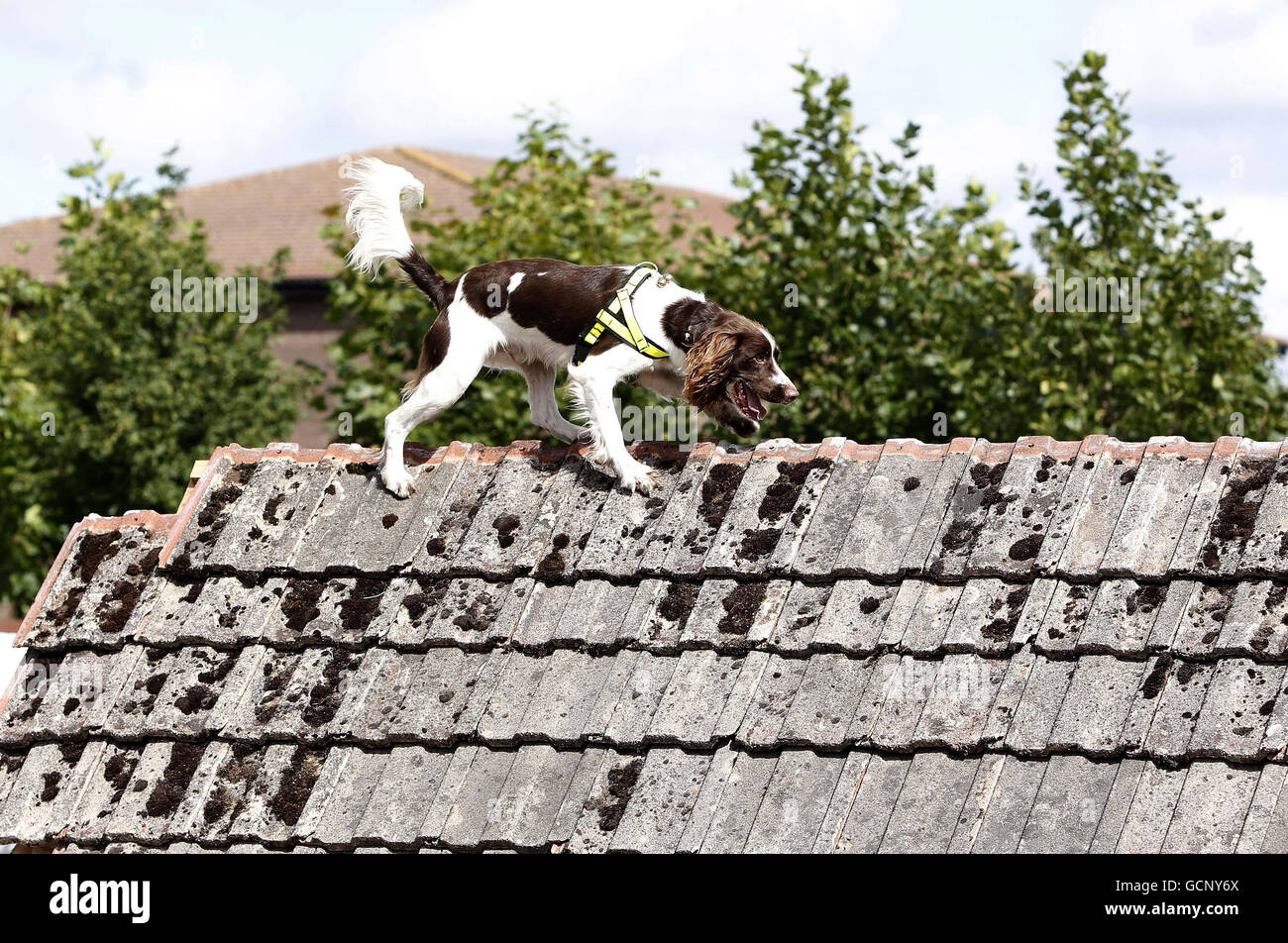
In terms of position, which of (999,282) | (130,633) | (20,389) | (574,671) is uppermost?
(999,282)

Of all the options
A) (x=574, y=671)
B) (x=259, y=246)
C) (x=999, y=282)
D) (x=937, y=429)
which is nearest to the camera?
(x=574, y=671)

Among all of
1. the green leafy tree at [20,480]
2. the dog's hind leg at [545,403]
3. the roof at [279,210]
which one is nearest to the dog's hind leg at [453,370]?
the dog's hind leg at [545,403]

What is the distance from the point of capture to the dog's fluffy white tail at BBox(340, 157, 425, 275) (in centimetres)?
551

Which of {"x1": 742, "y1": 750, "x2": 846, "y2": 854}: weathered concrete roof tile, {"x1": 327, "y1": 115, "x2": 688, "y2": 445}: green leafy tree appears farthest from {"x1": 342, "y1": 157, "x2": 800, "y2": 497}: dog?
{"x1": 327, "y1": 115, "x2": 688, "y2": 445}: green leafy tree

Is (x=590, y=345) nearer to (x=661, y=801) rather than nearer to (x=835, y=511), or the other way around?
(x=835, y=511)

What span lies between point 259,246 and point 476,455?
2867 centimetres

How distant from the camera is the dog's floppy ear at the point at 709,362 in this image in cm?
486

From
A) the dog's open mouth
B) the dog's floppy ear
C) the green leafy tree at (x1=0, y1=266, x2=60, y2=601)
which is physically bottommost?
the green leafy tree at (x1=0, y1=266, x2=60, y2=601)

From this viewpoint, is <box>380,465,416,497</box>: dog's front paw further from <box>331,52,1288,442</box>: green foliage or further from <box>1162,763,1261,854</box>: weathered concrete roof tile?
<box>331,52,1288,442</box>: green foliage

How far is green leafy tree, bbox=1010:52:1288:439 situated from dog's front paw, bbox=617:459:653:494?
8.96 meters

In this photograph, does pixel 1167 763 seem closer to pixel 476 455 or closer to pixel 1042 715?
pixel 1042 715
